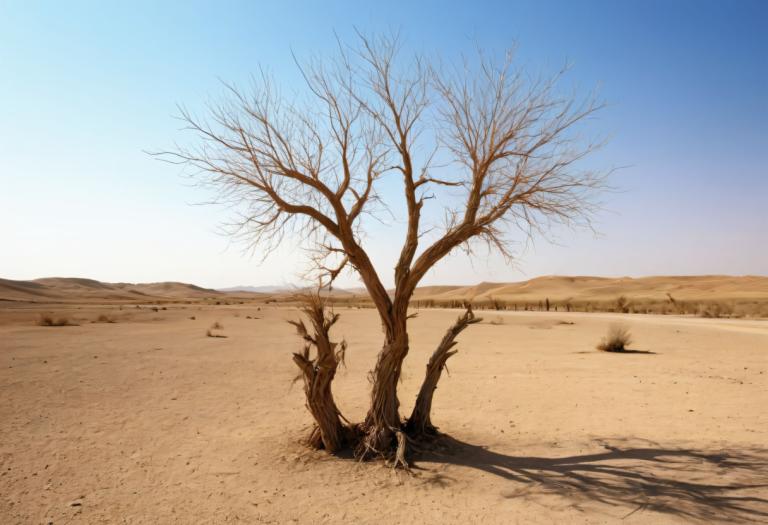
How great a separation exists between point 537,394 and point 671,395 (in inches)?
103

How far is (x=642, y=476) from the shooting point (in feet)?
19.0

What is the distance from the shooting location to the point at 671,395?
10.0 m

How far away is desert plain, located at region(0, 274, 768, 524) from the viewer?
511cm

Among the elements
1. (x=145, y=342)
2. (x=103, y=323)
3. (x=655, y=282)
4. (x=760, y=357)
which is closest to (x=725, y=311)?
(x=760, y=357)

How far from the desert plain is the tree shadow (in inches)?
1.1

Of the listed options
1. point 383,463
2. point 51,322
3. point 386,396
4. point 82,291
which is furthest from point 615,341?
point 82,291

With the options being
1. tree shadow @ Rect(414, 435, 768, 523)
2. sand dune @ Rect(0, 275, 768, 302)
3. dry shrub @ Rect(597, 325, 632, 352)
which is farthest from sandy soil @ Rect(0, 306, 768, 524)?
sand dune @ Rect(0, 275, 768, 302)

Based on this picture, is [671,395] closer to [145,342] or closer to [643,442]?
[643,442]

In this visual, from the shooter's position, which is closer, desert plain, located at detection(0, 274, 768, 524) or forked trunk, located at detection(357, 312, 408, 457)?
desert plain, located at detection(0, 274, 768, 524)

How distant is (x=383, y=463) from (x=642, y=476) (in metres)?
3.09

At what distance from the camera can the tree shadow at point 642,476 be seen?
499 cm

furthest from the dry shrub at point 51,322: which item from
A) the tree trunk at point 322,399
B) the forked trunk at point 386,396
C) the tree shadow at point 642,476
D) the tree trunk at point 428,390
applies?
the tree shadow at point 642,476

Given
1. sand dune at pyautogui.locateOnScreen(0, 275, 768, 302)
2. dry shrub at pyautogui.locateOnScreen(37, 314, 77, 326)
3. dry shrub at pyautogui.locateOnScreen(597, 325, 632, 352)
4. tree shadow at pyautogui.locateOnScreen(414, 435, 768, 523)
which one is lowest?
tree shadow at pyautogui.locateOnScreen(414, 435, 768, 523)

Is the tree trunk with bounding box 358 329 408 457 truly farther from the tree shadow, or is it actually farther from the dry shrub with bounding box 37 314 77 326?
the dry shrub with bounding box 37 314 77 326
